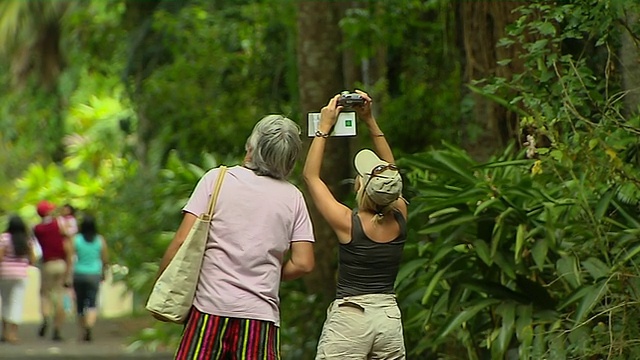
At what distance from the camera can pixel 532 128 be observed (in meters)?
7.43

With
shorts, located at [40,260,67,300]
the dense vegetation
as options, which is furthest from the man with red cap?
the dense vegetation

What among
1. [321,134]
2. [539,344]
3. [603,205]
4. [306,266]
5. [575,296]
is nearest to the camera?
[306,266]

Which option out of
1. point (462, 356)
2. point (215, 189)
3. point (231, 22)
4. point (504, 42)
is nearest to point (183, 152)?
point (231, 22)

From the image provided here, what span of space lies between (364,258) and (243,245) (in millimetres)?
719

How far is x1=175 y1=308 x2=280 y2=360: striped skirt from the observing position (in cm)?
567

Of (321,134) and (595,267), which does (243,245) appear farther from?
(595,267)

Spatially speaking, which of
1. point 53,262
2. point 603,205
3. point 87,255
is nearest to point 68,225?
point 53,262

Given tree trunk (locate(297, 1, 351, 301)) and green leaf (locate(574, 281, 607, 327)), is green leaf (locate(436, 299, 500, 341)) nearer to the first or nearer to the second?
green leaf (locate(574, 281, 607, 327))

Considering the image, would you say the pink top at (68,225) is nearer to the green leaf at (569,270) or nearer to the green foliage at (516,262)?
the green foliage at (516,262)

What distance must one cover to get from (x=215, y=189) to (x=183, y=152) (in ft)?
34.1

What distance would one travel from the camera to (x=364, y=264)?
20.2 feet

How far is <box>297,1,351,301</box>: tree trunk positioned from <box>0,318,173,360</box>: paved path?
10.3 feet

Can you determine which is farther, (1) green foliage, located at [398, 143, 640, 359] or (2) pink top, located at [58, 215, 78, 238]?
(2) pink top, located at [58, 215, 78, 238]

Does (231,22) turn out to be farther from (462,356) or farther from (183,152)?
(462,356)
